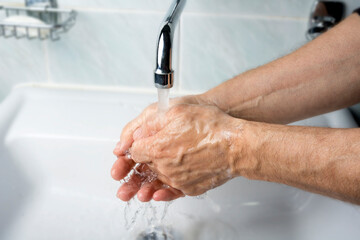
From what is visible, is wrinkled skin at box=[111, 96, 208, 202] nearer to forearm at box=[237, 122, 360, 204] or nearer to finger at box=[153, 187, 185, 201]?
finger at box=[153, 187, 185, 201]

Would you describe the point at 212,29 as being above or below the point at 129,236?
above

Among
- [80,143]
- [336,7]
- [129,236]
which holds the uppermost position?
[336,7]

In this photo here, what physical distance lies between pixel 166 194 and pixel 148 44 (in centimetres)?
33

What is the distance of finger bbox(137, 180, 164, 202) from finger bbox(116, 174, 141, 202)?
0.05 feet

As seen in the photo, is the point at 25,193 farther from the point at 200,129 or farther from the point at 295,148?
the point at 295,148

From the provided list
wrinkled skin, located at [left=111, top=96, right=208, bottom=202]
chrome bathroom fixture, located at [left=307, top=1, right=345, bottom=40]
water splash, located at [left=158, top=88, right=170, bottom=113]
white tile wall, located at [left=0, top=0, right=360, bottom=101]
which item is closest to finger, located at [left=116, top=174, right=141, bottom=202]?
wrinkled skin, located at [left=111, top=96, right=208, bottom=202]

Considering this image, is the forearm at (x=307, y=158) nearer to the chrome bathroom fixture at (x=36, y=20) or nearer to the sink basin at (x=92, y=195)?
the sink basin at (x=92, y=195)

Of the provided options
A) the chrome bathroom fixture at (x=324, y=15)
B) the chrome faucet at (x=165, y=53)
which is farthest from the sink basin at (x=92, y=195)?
the chrome faucet at (x=165, y=53)

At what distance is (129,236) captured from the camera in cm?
65

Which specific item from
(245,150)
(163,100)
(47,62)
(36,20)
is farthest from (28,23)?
(245,150)

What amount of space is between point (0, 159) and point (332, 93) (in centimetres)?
60

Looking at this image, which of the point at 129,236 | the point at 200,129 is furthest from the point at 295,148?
the point at 129,236

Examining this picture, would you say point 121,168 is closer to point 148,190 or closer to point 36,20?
point 148,190

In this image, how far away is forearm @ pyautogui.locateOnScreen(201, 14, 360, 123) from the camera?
1.94 ft
